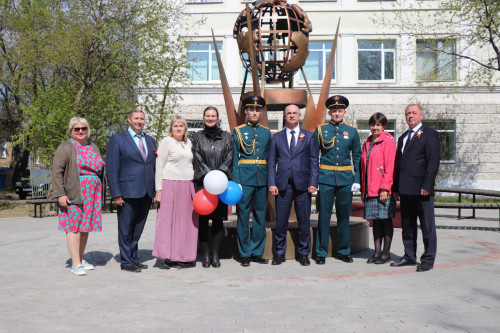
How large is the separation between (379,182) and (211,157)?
2226 mm

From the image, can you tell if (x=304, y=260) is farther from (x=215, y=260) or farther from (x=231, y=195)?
(x=231, y=195)

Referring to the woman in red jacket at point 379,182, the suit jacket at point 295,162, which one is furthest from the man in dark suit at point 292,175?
the woman in red jacket at point 379,182

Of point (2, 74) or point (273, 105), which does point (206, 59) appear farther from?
point (273, 105)

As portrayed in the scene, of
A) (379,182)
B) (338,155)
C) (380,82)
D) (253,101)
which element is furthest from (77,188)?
(380,82)

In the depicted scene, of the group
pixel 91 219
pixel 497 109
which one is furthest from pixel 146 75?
pixel 497 109

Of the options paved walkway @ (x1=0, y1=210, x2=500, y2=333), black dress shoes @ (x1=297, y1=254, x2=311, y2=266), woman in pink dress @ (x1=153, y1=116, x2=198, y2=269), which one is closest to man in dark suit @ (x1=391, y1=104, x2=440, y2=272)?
paved walkway @ (x1=0, y1=210, x2=500, y2=333)

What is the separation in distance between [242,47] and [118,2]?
7928mm

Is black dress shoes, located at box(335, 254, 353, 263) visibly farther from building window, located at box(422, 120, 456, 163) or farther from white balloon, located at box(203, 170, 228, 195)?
building window, located at box(422, 120, 456, 163)

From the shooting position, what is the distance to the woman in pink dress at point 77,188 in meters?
5.80

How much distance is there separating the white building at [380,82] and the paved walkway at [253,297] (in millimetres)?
15628

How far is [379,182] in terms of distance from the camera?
6.37 meters

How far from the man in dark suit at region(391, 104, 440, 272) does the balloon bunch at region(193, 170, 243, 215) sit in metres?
→ 2.11

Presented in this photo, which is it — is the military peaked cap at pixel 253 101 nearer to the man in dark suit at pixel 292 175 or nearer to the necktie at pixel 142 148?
the man in dark suit at pixel 292 175

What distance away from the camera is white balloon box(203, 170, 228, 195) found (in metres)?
5.78
